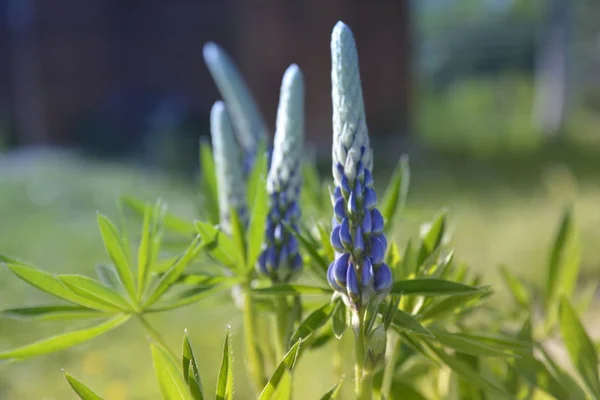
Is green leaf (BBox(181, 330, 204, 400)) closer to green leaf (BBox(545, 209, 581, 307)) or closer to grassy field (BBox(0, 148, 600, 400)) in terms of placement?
grassy field (BBox(0, 148, 600, 400))

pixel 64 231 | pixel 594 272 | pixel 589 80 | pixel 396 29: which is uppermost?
pixel 396 29

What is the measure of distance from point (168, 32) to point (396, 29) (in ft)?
8.63

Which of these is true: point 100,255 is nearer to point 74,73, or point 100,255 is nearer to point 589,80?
point 74,73

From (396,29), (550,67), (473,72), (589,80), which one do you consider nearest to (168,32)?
(396,29)

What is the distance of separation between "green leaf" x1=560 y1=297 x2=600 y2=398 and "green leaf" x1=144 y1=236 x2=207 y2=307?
476 mm

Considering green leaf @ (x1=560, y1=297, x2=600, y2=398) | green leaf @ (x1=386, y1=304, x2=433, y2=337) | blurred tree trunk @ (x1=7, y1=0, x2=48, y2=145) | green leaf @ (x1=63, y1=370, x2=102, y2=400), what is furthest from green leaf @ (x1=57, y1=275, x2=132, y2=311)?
blurred tree trunk @ (x1=7, y1=0, x2=48, y2=145)

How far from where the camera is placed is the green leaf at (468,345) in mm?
791

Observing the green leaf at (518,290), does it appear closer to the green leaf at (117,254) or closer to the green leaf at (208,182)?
the green leaf at (208,182)

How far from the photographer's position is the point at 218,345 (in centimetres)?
232

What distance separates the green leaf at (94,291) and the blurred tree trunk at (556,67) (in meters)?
6.34

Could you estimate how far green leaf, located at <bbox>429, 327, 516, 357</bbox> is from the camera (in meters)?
0.79

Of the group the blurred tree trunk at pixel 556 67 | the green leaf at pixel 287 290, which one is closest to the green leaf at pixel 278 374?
the green leaf at pixel 287 290

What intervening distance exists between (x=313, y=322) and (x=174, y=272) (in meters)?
0.19

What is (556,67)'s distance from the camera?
22.2 ft
